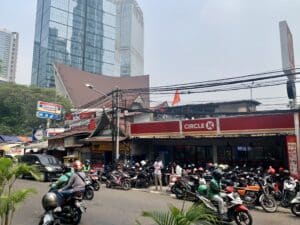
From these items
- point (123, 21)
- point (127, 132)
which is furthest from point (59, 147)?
point (123, 21)

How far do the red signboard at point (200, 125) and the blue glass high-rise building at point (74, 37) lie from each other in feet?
179

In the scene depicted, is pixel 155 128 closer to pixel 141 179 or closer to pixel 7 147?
pixel 141 179

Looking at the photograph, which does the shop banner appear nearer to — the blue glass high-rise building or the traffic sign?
the traffic sign

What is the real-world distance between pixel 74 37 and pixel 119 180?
240 ft

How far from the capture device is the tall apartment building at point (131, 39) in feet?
217

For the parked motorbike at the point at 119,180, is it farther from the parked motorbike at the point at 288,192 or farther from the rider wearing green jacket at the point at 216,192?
the rider wearing green jacket at the point at 216,192

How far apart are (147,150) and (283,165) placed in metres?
9.11

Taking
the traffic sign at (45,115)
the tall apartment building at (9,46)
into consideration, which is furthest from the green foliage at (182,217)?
the traffic sign at (45,115)

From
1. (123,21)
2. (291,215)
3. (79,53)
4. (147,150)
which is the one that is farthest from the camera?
(79,53)

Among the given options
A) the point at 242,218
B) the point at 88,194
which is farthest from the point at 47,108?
the point at 242,218

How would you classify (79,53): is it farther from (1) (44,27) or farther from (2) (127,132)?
(2) (127,132)

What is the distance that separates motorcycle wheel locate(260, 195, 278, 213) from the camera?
1032 cm

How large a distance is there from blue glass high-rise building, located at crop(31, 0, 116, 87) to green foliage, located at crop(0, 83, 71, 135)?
75.6ft

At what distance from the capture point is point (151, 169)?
16922 millimetres
